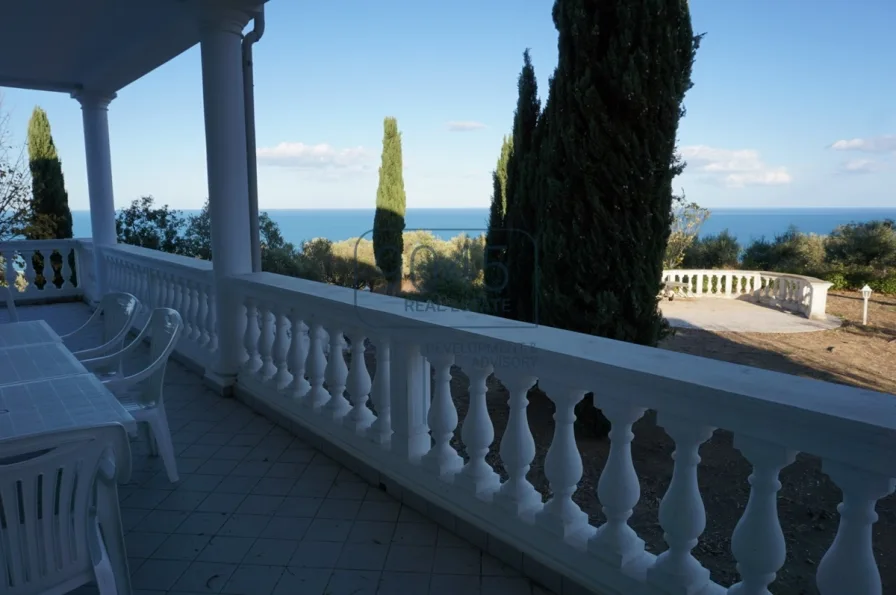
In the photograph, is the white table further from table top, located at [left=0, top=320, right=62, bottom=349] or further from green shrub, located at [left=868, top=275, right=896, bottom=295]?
green shrub, located at [left=868, top=275, right=896, bottom=295]

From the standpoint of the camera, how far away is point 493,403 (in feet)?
17.2

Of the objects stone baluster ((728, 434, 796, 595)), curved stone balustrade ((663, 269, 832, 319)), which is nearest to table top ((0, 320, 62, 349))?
stone baluster ((728, 434, 796, 595))

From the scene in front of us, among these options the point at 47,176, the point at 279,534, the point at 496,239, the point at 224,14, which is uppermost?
the point at 224,14

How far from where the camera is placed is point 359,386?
102 inches

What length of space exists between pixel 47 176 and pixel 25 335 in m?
9.67

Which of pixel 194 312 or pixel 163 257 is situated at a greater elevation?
pixel 163 257

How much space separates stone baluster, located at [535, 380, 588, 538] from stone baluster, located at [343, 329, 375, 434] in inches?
42.1

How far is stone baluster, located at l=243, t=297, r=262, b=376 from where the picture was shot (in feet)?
11.8

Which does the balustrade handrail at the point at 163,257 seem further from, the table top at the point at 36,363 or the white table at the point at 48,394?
the white table at the point at 48,394

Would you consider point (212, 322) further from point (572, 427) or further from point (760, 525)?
point (760, 525)

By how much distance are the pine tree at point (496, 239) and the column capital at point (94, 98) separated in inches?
188

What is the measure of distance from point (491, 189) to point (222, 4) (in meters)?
3.90

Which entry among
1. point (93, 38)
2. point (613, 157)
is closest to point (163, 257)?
point (93, 38)

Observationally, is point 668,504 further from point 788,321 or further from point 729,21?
point 788,321
